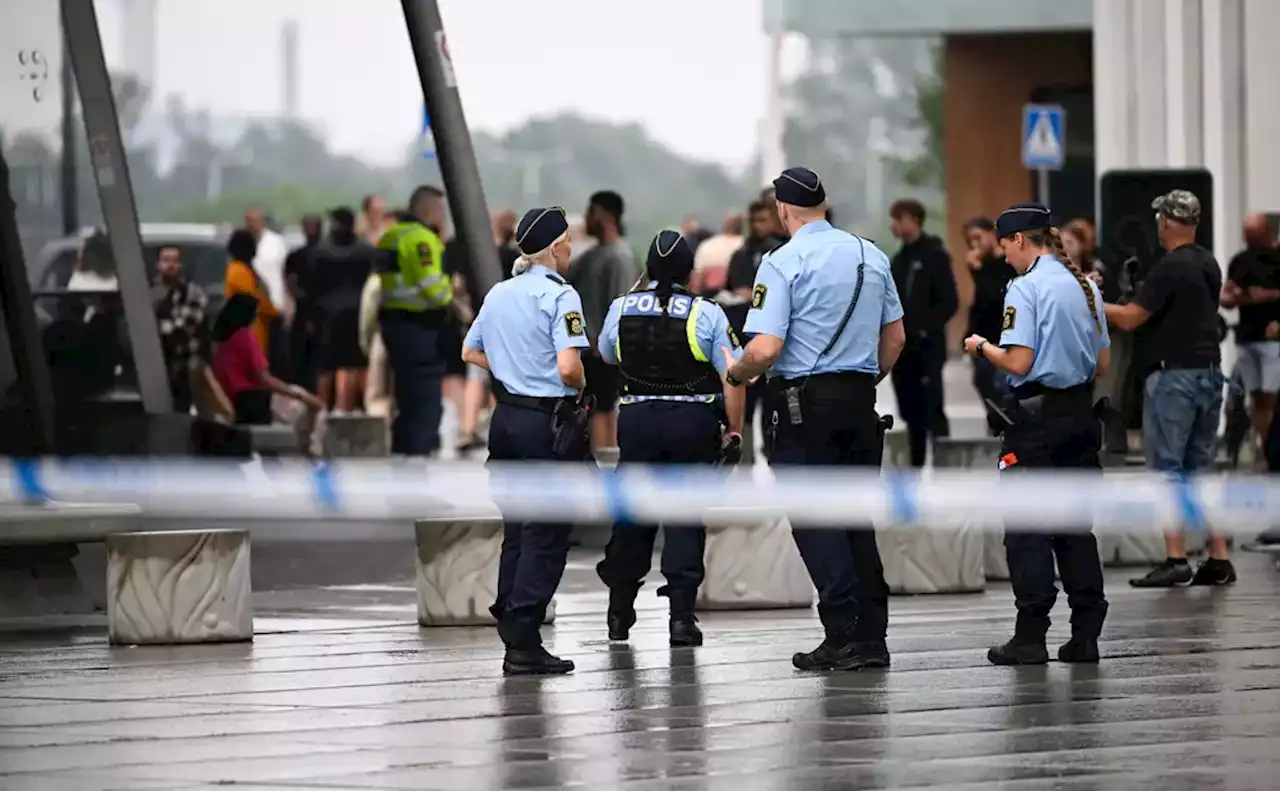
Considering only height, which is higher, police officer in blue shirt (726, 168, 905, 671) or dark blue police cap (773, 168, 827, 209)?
dark blue police cap (773, 168, 827, 209)

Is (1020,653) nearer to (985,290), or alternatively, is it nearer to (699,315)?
(699,315)

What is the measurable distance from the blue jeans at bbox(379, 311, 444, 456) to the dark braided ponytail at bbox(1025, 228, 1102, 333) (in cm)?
1077

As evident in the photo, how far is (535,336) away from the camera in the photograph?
12180 mm

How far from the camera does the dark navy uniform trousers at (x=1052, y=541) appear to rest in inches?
479

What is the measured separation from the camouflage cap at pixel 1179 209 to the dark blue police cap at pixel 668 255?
3576 mm

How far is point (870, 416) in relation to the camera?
11.9 meters

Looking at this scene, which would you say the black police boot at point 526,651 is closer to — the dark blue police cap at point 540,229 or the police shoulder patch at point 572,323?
the police shoulder patch at point 572,323

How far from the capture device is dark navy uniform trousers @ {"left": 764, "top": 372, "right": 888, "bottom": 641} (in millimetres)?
11828

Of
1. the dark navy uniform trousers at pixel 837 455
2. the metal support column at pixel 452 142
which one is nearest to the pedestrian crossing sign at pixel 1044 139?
the metal support column at pixel 452 142

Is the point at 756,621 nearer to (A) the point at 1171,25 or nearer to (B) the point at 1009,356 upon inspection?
(B) the point at 1009,356

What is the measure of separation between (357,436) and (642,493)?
13867 millimetres

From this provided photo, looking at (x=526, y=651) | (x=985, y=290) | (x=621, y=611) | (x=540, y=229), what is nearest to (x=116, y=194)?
(x=985, y=290)

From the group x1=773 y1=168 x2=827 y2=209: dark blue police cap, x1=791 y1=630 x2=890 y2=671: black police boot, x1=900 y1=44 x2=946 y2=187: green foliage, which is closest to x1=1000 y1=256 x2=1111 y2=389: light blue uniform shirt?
x1=773 y1=168 x2=827 y2=209: dark blue police cap

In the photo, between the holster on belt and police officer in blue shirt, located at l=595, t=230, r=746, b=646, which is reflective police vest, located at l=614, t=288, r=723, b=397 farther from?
the holster on belt
